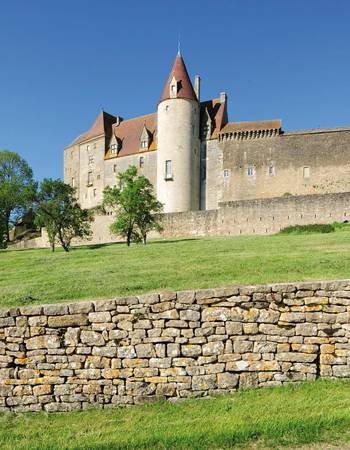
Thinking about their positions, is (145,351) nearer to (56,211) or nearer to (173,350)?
(173,350)

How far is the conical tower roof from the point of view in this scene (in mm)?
51062

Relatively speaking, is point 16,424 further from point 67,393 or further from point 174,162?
point 174,162

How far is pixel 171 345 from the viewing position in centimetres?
732

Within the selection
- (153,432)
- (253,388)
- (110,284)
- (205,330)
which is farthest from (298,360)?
(110,284)

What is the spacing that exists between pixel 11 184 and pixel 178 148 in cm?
2082

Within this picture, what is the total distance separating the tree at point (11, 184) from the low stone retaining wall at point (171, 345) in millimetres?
41833

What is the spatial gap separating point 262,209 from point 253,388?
Answer: 32007mm

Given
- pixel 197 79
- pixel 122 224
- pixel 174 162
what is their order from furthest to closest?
1. pixel 197 79
2. pixel 174 162
3. pixel 122 224

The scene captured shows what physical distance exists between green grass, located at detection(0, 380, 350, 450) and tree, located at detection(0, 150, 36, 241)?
43.0m

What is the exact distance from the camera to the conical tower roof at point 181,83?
51062mm

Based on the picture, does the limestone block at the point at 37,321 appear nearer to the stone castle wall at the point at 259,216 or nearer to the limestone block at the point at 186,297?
the limestone block at the point at 186,297

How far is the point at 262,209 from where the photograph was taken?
125ft

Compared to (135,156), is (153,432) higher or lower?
lower

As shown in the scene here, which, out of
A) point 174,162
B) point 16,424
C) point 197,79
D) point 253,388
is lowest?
point 16,424
